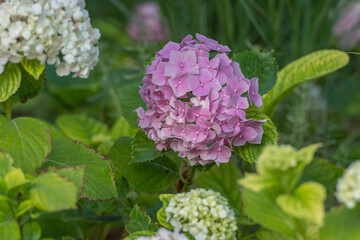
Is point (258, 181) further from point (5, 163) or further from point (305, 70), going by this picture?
point (305, 70)

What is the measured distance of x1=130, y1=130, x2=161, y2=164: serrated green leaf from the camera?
952 mm

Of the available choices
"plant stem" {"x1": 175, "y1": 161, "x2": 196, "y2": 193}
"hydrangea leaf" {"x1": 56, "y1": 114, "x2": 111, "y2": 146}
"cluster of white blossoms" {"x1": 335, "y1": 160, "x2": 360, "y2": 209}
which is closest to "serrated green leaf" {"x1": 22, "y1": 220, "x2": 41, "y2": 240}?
"plant stem" {"x1": 175, "y1": 161, "x2": 196, "y2": 193}

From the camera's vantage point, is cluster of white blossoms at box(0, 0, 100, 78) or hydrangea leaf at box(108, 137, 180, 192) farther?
hydrangea leaf at box(108, 137, 180, 192)

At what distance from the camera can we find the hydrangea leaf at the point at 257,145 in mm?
914

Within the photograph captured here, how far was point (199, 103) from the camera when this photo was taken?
86 centimetres

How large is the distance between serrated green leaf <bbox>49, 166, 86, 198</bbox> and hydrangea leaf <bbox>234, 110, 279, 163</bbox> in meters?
0.33

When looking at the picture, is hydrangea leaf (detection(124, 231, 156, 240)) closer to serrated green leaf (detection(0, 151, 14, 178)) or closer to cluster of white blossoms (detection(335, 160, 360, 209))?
serrated green leaf (detection(0, 151, 14, 178))

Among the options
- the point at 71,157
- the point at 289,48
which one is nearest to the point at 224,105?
the point at 71,157

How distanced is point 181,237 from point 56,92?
4.85 feet

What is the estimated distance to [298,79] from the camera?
1131mm

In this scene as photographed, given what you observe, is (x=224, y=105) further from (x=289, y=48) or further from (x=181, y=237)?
(x=289, y=48)

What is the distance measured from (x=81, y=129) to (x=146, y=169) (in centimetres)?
49

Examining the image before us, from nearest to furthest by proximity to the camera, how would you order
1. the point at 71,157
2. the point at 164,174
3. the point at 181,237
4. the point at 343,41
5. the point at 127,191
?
the point at 181,237, the point at 71,157, the point at 164,174, the point at 127,191, the point at 343,41

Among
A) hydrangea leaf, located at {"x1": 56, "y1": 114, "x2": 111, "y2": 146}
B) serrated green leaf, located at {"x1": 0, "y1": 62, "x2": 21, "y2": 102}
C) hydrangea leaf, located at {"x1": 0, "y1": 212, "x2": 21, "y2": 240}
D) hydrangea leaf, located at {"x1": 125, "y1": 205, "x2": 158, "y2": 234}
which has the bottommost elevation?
hydrangea leaf, located at {"x1": 56, "y1": 114, "x2": 111, "y2": 146}
